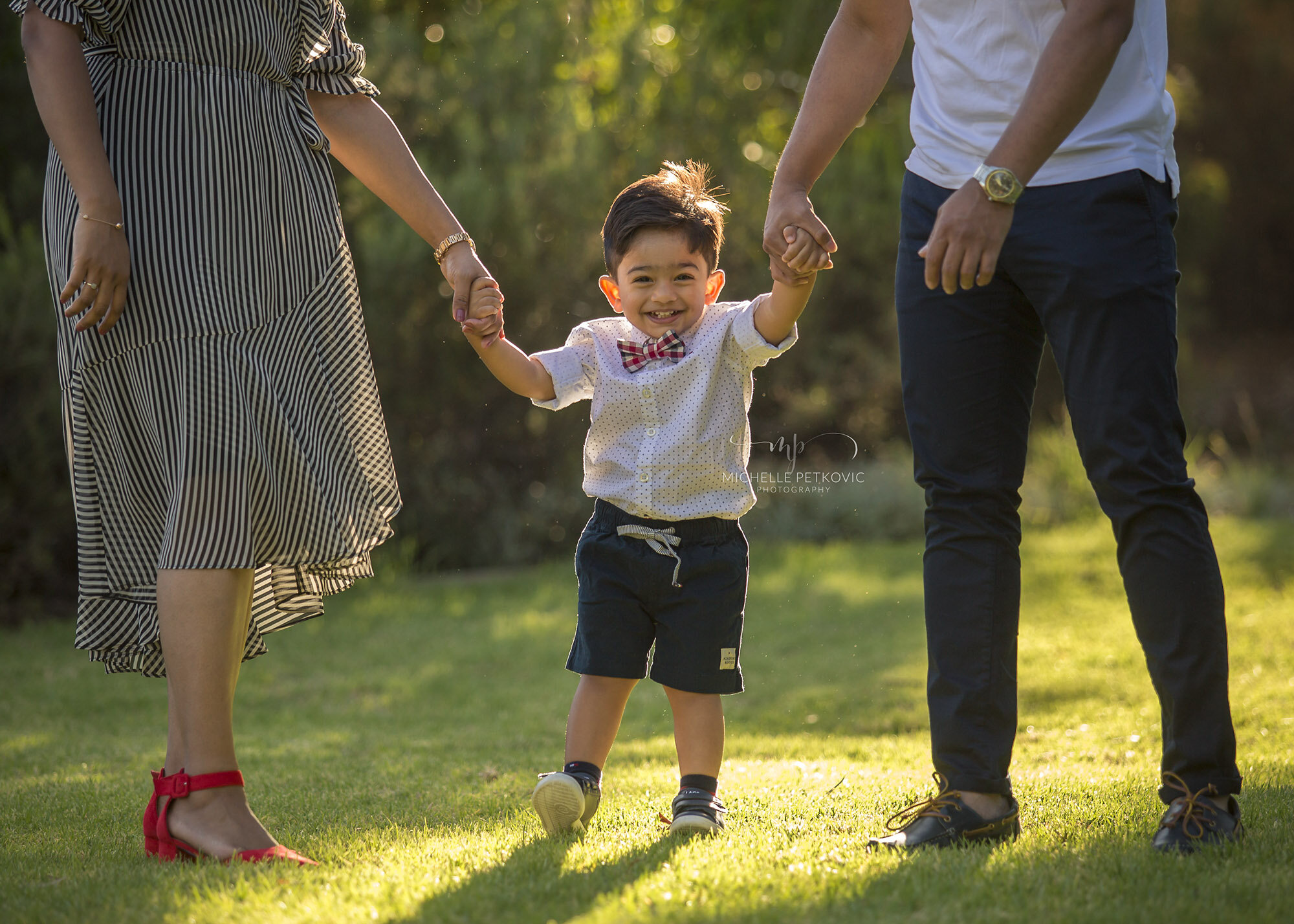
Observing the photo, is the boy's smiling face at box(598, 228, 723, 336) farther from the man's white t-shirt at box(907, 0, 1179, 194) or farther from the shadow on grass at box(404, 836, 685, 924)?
the shadow on grass at box(404, 836, 685, 924)

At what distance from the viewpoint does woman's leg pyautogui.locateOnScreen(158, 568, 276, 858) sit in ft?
6.58

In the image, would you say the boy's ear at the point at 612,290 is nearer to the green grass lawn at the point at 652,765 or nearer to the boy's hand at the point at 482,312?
the boy's hand at the point at 482,312

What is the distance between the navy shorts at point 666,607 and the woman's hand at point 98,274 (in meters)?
0.94

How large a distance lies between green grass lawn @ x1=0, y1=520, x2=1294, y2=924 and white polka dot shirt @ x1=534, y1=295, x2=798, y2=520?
0.63m

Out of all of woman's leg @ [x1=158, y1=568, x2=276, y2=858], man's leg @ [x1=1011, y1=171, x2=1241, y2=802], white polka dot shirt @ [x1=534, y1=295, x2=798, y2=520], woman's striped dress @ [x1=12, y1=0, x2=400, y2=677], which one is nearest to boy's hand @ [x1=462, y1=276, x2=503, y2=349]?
white polka dot shirt @ [x1=534, y1=295, x2=798, y2=520]

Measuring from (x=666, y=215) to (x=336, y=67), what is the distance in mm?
703

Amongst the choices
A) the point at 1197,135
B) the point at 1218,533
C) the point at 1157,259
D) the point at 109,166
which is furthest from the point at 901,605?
the point at 1197,135

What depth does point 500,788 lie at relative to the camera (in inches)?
113

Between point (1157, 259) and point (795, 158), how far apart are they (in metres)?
0.68

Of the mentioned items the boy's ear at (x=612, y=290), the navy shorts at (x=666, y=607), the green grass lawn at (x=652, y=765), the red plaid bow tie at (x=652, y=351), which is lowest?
the green grass lawn at (x=652, y=765)

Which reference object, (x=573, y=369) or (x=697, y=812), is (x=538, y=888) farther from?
(x=573, y=369)

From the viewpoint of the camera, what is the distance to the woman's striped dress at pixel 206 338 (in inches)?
80.5

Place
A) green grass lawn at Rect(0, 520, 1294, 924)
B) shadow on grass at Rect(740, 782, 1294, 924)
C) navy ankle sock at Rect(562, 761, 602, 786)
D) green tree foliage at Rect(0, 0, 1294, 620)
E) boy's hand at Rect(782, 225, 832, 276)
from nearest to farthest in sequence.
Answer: shadow on grass at Rect(740, 782, 1294, 924) → green grass lawn at Rect(0, 520, 1294, 924) → boy's hand at Rect(782, 225, 832, 276) → navy ankle sock at Rect(562, 761, 602, 786) → green tree foliage at Rect(0, 0, 1294, 620)

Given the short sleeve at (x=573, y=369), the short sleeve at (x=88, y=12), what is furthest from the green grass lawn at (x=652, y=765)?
the short sleeve at (x=88, y=12)
